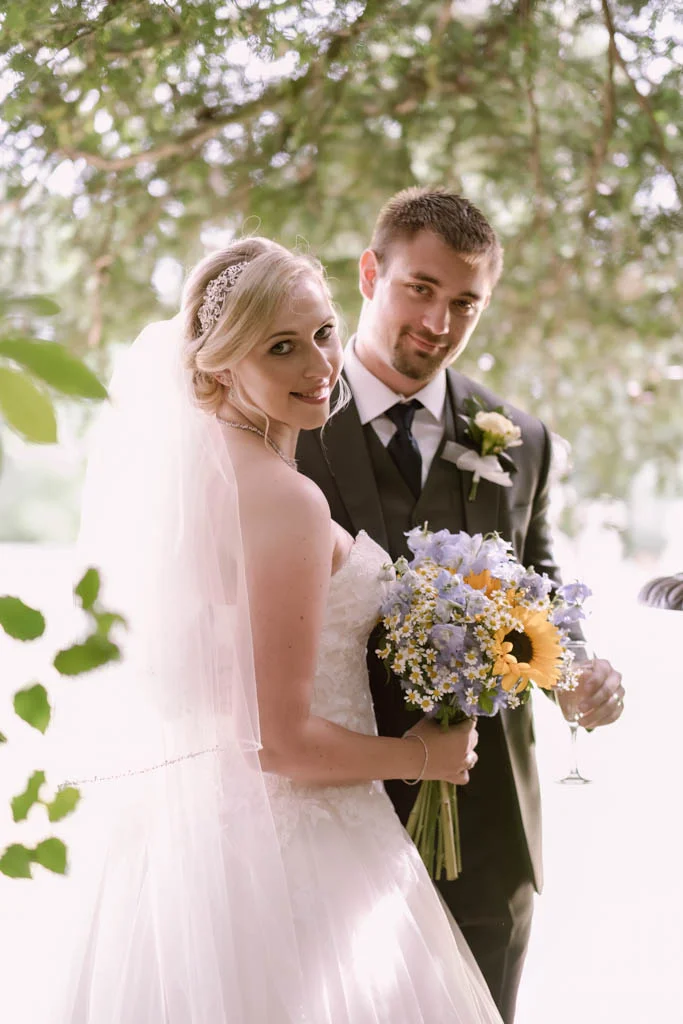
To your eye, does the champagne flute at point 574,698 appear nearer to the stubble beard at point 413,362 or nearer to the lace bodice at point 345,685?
the lace bodice at point 345,685

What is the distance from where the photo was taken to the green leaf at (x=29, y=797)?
652 millimetres

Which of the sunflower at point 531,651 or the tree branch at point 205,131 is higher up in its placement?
the tree branch at point 205,131

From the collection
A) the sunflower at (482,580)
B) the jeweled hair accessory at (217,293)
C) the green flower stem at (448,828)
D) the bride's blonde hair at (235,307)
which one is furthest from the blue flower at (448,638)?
the jeweled hair accessory at (217,293)

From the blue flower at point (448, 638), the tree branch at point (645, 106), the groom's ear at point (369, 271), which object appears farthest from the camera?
the tree branch at point (645, 106)

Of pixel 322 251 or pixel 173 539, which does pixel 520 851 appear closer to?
pixel 173 539

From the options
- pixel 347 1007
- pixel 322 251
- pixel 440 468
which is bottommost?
pixel 347 1007

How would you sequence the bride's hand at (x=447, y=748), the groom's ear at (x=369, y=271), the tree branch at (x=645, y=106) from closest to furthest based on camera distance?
the bride's hand at (x=447, y=748), the groom's ear at (x=369, y=271), the tree branch at (x=645, y=106)

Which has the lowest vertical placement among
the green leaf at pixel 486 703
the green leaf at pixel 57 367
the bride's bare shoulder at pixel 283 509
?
the green leaf at pixel 486 703

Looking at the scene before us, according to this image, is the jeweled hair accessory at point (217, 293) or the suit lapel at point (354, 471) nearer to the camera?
the jeweled hair accessory at point (217, 293)

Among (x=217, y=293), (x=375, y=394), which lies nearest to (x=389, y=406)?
(x=375, y=394)

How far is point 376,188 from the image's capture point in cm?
393

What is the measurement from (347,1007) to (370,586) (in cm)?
68

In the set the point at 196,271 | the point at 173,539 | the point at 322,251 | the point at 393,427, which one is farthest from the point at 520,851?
the point at 322,251

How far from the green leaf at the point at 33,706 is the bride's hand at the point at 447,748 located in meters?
1.22
